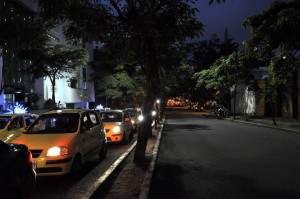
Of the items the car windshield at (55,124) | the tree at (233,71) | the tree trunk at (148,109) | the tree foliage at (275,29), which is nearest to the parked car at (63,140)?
the car windshield at (55,124)

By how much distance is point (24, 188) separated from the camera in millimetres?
5992

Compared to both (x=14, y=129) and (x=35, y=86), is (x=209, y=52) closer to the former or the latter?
(x=35, y=86)

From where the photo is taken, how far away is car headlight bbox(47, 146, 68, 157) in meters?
9.62

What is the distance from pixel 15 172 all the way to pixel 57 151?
3956 millimetres

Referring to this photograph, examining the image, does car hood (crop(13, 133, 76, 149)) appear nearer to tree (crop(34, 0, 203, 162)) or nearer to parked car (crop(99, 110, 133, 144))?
tree (crop(34, 0, 203, 162))

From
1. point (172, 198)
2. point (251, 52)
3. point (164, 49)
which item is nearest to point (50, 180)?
point (172, 198)

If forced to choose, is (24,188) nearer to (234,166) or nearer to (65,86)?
(234,166)

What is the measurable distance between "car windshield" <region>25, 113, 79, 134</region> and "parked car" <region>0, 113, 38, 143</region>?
1455 millimetres

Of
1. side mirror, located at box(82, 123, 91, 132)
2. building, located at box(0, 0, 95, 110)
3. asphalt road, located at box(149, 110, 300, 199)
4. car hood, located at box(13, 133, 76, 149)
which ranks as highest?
building, located at box(0, 0, 95, 110)

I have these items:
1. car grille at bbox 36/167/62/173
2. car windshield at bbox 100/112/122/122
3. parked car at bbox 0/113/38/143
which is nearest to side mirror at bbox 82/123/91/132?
car grille at bbox 36/167/62/173

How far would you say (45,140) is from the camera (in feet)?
32.7

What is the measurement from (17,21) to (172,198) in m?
13.9

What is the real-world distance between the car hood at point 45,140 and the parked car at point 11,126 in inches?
104

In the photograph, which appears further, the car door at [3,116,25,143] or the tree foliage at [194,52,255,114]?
the tree foliage at [194,52,255,114]
